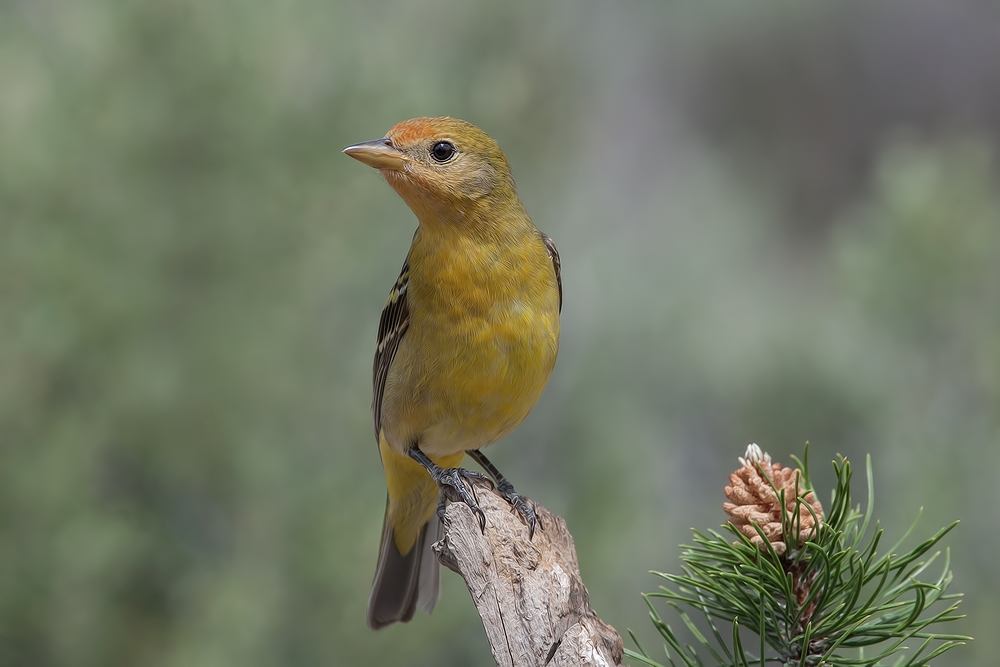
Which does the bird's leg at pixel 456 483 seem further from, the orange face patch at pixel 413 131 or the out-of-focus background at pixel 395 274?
the out-of-focus background at pixel 395 274

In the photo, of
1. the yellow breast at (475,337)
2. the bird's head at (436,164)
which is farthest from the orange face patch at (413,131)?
the yellow breast at (475,337)

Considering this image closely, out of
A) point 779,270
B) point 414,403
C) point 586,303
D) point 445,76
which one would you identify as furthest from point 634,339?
point 414,403

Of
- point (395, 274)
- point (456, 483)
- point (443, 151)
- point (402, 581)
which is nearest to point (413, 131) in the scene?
point (443, 151)

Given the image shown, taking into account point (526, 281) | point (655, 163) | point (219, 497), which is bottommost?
point (219, 497)

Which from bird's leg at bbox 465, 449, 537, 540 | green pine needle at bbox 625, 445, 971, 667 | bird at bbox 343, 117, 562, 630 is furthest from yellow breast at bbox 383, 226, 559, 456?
green pine needle at bbox 625, 445, 971, 667

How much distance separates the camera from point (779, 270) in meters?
2.68

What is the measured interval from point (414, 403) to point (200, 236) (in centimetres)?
104

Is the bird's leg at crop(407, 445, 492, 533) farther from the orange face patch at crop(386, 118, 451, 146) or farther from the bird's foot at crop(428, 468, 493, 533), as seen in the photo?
the orange face patch at crop(386, 118, 451, 146)

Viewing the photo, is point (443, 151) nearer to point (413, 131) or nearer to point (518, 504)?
point (413, 131)

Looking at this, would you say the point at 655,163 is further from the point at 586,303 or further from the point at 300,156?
the point at 300,156

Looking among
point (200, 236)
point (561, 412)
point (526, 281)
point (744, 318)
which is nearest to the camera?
point (526, 281)

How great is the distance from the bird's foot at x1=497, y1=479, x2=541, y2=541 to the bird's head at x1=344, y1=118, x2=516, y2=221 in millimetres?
541

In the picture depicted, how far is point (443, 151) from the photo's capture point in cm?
157

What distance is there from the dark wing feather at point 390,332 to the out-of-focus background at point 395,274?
62cm
